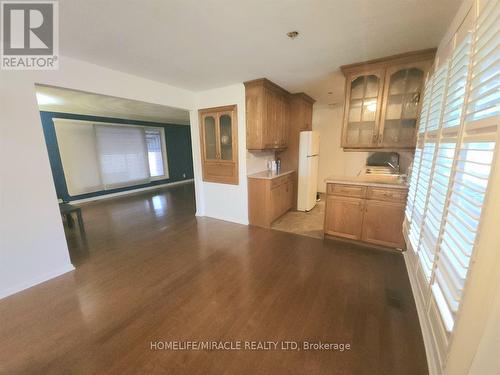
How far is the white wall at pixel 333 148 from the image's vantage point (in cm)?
504

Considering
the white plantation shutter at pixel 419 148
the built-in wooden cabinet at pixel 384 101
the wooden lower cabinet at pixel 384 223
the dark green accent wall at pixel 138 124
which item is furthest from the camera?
the dark green accent wall at pixel 138 124

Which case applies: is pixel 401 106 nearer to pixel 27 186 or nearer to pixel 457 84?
pixel 457 84

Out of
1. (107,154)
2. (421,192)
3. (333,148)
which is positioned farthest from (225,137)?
(107,154)

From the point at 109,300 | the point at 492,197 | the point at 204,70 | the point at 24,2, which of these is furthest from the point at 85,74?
the point at 492,197

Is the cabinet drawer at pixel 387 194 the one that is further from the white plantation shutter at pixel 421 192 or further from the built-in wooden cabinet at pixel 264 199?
the built-in wooden cabinet at pixel 264 199

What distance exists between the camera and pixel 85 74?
2.30m

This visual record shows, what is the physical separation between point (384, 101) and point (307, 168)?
1819 mm

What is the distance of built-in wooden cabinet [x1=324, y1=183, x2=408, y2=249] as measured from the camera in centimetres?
252

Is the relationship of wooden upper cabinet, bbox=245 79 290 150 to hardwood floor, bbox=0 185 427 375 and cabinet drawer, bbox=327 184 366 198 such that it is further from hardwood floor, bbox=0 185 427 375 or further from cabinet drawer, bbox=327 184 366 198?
hardwood floor, bbox=0 185 427 375

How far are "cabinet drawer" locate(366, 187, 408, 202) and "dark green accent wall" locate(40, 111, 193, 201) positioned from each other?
649cm

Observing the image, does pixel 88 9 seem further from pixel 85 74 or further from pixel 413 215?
pixel 413 215

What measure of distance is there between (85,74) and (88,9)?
1.10 meters

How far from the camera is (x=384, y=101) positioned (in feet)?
8.32

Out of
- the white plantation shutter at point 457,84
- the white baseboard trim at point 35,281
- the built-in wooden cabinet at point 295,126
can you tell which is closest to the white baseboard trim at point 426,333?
the white plantation shutter at point 457,84
